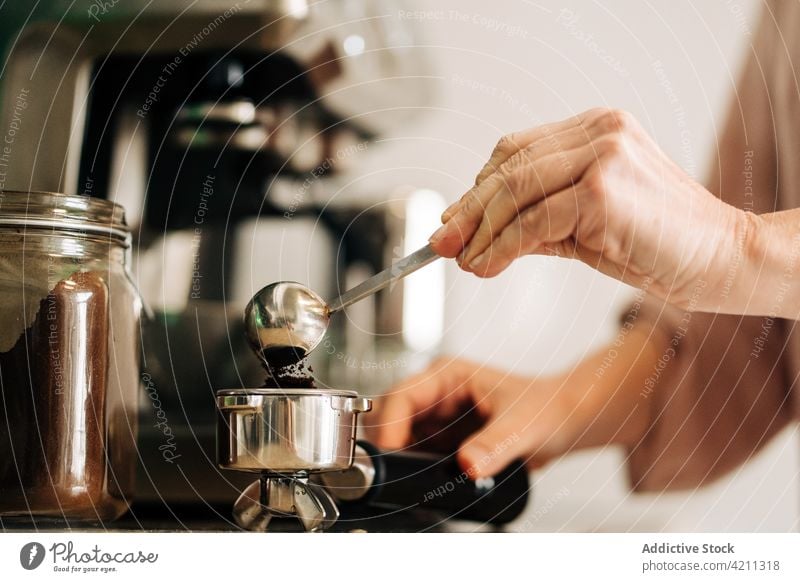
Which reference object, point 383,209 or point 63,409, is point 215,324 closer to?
point 383,209

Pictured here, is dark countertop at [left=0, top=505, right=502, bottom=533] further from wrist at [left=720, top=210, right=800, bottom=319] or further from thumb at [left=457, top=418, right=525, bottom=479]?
wrist at [left=720, top=210, right=800, bottom=319]

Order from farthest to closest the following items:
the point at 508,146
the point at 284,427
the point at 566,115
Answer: the point at 566,115 → the point at 508,146 → the point at 284,427

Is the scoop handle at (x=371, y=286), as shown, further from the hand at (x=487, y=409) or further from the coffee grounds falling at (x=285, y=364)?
the hand at (x=487, y=409)

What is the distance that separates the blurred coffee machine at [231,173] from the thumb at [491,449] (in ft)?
0.31

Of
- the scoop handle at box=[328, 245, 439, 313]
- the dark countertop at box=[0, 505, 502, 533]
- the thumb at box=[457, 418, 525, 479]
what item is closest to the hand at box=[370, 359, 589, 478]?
the thumb at box=[457, 418, 525, 479]

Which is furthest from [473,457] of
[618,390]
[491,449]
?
[618,390]

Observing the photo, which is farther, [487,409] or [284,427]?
[487,409]

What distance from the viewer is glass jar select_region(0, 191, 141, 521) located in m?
0.35

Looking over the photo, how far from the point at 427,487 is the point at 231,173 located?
33cm

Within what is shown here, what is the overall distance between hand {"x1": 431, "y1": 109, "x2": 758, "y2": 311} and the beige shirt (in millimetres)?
96

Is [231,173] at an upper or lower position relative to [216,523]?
upper

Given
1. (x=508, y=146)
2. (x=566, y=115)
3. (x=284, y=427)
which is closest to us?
(x=284, y=427)

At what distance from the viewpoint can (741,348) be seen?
0.58 meters

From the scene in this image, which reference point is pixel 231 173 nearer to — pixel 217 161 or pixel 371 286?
pixel 217 161
